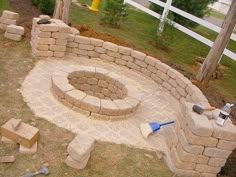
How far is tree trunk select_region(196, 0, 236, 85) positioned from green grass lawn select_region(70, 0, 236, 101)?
2.74 ft

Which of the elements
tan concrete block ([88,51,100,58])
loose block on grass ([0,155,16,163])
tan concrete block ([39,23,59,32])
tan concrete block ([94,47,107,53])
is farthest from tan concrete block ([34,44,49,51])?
loose block on grass ([0,155,16,163])

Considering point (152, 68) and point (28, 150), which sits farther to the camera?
point (152, 68)

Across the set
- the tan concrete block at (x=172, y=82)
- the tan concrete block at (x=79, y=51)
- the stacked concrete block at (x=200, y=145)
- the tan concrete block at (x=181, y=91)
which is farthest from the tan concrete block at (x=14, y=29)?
the stacked concrete block at (x=200, y=145)

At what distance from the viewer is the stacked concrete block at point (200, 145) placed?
4.67 meters

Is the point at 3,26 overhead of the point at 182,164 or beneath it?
overhead

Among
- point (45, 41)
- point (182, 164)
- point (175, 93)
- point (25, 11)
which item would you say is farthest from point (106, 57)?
point (182, 164)

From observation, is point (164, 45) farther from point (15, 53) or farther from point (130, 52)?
point (15, 53)

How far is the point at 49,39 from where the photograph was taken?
7.45 m

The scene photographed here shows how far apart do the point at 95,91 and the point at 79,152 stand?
3.13 metres

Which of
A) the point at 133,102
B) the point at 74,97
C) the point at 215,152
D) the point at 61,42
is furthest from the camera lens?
the point at 61,42

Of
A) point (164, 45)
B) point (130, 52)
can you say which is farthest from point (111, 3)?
point (130, 52)

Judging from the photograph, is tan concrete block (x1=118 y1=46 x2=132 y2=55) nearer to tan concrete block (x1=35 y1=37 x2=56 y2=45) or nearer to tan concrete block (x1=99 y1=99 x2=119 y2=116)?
tan concrete block (x1=35 y1=37 x2=56 y2=45)

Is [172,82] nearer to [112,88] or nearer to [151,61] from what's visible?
[151,61]

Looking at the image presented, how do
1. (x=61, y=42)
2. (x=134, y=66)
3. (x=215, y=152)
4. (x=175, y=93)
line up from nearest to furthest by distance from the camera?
1. (x=215, y=152)
2. (x=175, y=93)
3. (x=61, y=42)
4. (x=134, y=66)
